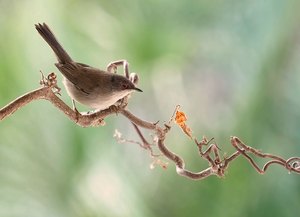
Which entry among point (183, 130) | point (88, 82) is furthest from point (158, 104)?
point (183, 130)

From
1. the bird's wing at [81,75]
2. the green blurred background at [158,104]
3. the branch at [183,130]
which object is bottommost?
the branch at [183,130]

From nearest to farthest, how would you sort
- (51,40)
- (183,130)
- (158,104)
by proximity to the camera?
1. (183,130)
2. (51,40)
3. (158,104)

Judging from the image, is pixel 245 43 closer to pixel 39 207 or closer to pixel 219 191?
pixel 219 191


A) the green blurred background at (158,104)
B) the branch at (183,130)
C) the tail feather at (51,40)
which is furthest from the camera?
the green blurred background at (158,104)

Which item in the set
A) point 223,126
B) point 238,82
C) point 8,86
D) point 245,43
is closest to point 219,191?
point 223,126

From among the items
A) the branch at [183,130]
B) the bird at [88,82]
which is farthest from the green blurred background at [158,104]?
the branch at [183,130]

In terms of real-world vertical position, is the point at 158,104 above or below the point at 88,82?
above

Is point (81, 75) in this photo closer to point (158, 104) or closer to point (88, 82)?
point (88, 82)

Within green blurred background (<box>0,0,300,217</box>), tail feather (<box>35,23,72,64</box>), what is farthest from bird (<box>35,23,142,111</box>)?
green blurred background (<box>0,0,300,217</box>)

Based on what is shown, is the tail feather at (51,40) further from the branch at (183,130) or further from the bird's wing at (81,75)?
the branch at (183,130)
